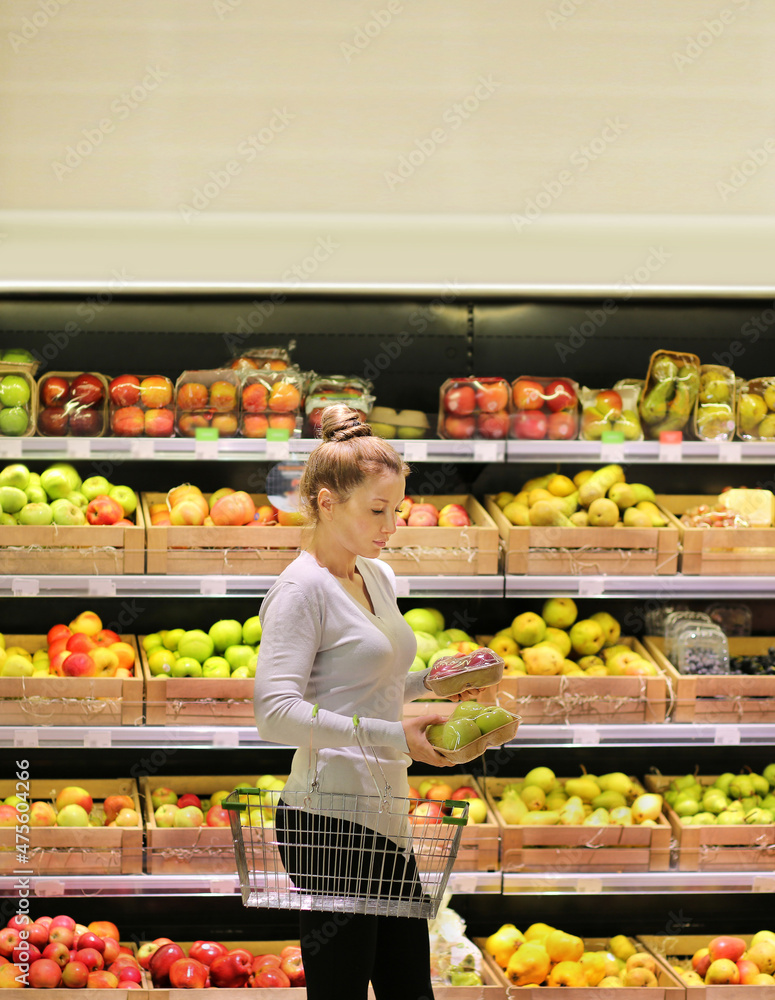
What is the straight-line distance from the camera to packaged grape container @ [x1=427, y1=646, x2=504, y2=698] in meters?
1.88

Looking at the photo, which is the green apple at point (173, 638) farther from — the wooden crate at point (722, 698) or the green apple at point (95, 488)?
the wooden crate at point (722, 698)

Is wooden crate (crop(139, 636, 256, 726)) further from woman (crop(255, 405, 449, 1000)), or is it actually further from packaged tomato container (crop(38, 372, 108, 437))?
woman (crop(255, 405, 449, 1000))

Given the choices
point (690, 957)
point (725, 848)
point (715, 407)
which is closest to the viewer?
point (725, 848)

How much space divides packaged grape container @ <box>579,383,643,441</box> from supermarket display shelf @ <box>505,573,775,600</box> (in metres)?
0.45

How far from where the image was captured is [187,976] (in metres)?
2.89

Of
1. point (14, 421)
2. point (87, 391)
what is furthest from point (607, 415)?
point (14, 421)

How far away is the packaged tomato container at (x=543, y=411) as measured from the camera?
10.4ft

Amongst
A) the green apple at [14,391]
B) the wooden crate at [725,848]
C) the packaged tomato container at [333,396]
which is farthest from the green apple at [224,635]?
the wooden crate at [725,848]

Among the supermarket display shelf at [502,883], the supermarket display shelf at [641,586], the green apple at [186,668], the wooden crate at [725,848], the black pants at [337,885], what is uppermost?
the supermarket display shelf at [641,586]

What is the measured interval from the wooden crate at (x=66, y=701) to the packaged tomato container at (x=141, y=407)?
75 cm

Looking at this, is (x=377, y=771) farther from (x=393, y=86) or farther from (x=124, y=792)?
(x=393, y=86)

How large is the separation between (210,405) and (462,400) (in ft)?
2.55

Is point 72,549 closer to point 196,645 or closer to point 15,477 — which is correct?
point 15,477

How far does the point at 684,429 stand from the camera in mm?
3281
